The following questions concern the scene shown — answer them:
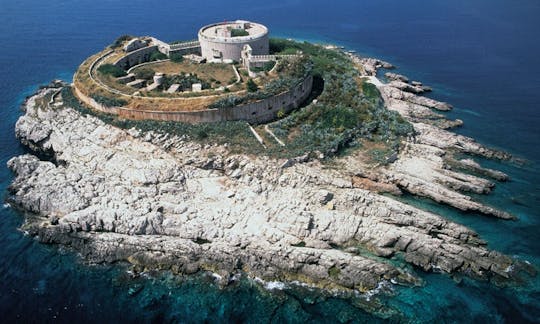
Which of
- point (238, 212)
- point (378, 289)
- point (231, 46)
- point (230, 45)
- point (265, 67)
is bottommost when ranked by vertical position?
point (378, 289)

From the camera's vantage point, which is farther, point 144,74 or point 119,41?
point 119,41

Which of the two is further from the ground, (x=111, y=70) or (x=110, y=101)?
(x=111, y=70)

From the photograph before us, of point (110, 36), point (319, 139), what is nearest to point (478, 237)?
point (319, 139)

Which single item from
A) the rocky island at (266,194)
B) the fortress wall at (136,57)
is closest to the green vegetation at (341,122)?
the rocky island at (266,194)

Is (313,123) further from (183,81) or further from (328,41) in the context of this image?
(328,41)

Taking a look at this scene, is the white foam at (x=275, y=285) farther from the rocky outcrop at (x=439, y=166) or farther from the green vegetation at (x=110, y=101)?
the green vegetation at (x=110, y=101)

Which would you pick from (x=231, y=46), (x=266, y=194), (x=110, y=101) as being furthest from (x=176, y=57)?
(x=266, y=194)

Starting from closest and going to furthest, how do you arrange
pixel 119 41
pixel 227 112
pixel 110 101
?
1. pixel 227 112
2. pixel 110 101
3. pixel 119 41

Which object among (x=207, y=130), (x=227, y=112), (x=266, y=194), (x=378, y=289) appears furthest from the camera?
(x=227, y=112)
